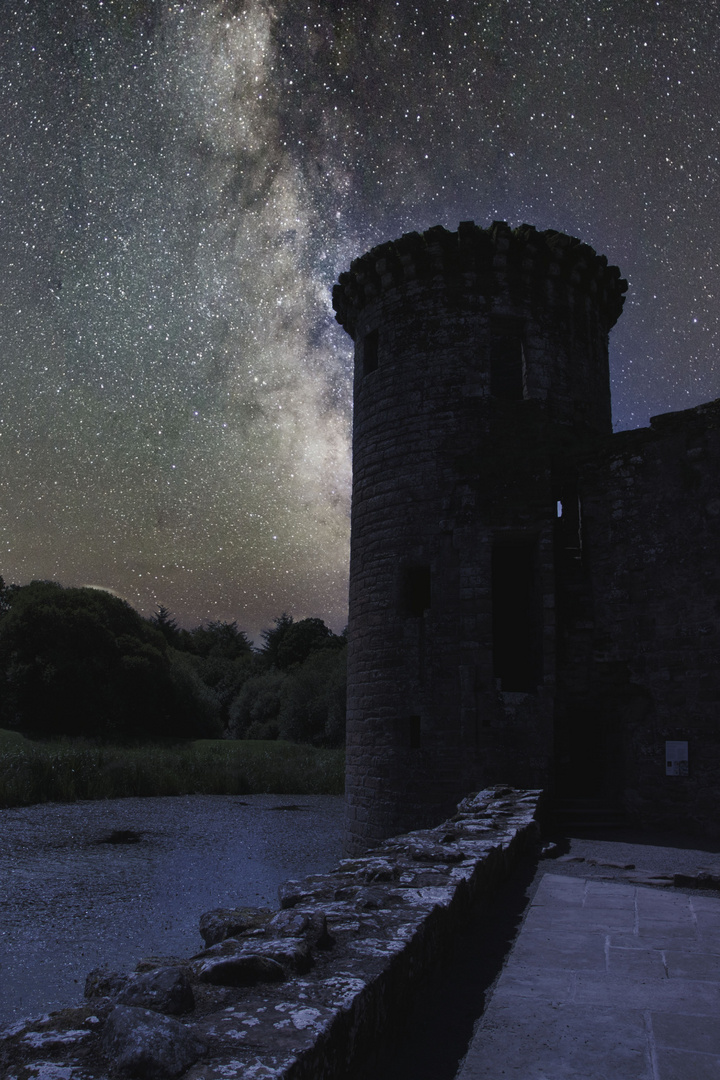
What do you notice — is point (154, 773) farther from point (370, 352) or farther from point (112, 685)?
point (370, 352)

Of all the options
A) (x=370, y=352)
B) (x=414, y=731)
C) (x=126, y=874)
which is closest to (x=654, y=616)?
(x=414, y=731)

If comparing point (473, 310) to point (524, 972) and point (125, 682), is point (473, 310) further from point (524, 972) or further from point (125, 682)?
point (125, 682)

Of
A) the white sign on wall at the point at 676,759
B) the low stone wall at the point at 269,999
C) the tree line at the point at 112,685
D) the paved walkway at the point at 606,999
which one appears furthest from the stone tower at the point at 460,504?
the tree line at the point at 112,685

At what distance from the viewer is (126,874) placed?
13.9m

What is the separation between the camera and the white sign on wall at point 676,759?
32.6 ft

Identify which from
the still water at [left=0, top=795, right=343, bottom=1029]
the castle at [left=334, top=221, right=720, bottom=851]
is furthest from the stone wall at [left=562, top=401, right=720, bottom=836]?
the still water at [left=0, top=795, right=343, bottom=1029]

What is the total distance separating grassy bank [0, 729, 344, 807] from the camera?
22594 mm

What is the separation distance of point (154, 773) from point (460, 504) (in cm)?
1734

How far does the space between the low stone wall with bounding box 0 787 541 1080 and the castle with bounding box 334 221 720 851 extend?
7304 mm

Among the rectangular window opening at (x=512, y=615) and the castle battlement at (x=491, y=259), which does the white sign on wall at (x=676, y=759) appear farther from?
the castle battlement at (x=491, y=259)

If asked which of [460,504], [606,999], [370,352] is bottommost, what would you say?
[606,999]

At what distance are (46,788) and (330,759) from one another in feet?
32.0

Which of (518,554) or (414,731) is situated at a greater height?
(518,554)

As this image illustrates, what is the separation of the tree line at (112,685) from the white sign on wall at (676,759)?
25.6 m
